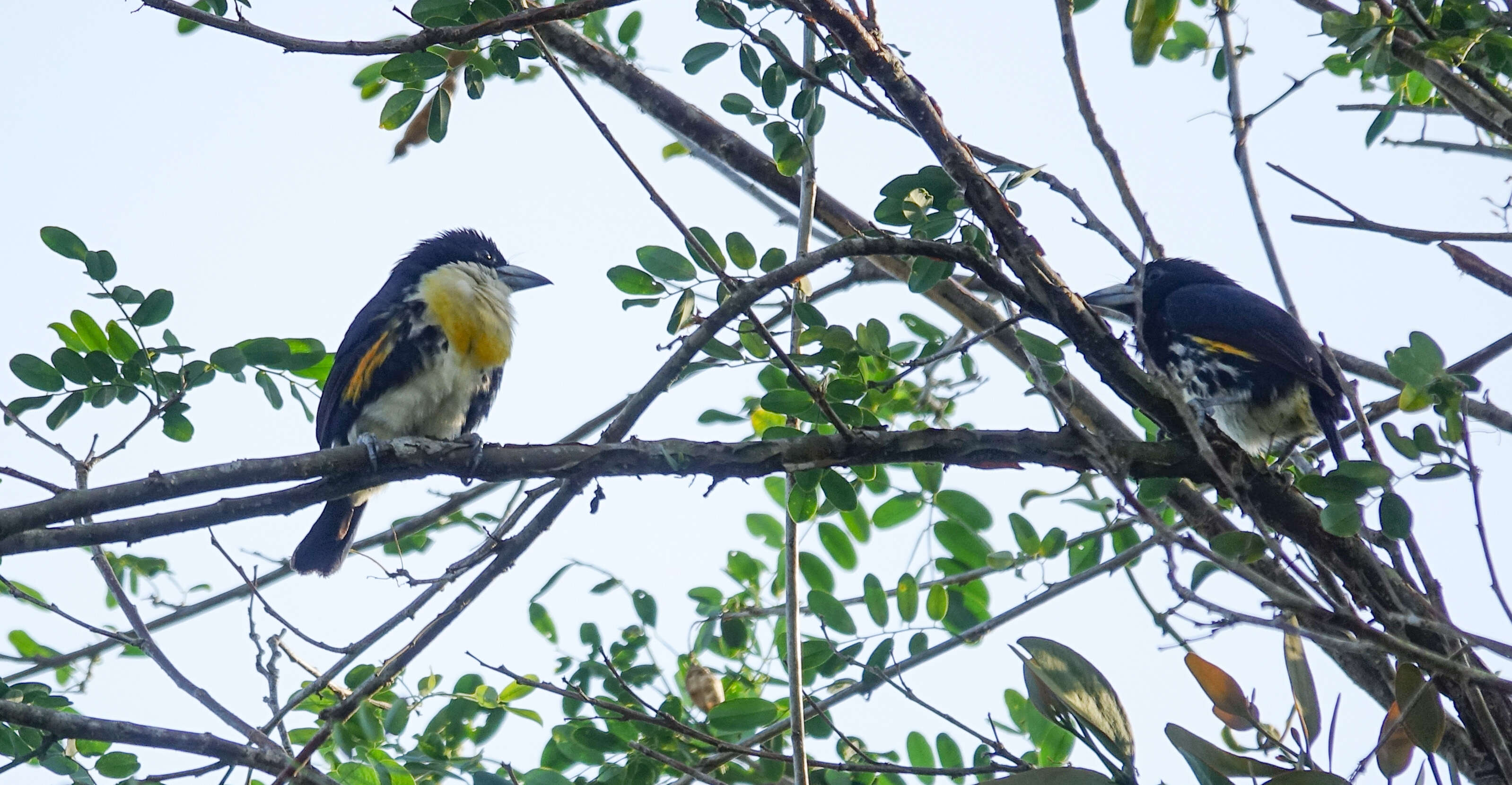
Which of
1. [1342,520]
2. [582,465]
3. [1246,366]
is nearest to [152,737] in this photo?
[582,465]

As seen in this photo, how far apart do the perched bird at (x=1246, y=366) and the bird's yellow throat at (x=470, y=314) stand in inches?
91.7

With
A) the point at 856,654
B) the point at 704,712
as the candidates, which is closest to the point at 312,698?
the point at 704,712

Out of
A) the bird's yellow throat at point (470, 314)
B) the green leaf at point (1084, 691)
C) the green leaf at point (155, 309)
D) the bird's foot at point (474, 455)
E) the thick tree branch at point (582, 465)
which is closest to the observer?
the green leaf at point (1084, 691)

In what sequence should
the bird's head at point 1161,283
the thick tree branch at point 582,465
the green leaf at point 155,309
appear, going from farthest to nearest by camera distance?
1. the bird's head at point 1161,283
2. the green leaf at point 155,309
3. the thick tree branch at point 582,465

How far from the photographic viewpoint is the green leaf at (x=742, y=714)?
3137mm

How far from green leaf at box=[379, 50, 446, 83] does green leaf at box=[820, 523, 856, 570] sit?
168 cm

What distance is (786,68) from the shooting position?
2773 mm

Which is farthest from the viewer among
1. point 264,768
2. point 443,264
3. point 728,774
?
point 443,264

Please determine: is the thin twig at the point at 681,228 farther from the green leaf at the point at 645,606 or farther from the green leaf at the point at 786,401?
the green leaf at the point at 645,606

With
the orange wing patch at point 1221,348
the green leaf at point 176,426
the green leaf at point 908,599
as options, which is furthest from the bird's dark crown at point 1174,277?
the green leaf at point 176,426

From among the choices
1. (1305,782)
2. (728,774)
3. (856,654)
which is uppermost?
(856,654)

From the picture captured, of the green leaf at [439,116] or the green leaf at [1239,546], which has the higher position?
the green leaf at [439,116]

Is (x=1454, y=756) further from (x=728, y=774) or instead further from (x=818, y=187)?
(x=818, y=187)

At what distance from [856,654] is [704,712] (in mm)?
544
